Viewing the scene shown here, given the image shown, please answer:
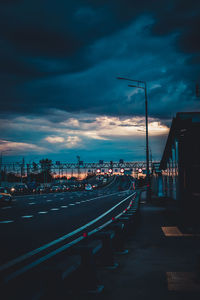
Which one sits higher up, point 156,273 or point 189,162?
point 189,162

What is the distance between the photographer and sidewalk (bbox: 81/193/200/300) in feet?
19.1

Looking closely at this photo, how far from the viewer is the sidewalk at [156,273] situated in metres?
5.82

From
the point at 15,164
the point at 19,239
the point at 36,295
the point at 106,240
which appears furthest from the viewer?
the point at 15,164

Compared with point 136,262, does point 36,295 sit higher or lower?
higher

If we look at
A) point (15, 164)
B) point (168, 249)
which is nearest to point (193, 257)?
point (168, 249)

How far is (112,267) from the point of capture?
762 cm

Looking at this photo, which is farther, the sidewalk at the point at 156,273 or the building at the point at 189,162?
the building at the point at 189,162

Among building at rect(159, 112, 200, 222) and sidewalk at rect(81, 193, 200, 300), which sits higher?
building at rect(159, 112, 200, 222)

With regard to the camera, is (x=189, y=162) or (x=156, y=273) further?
(x=189, y=162)

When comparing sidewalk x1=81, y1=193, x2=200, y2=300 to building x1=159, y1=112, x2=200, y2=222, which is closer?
sidewalk x1=81, y1=193, x2=200, y2=300

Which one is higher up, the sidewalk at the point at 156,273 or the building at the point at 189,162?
the building at the point at 189,162

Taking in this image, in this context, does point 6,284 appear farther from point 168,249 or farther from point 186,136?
point 186,136

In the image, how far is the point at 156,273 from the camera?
7.24 meters

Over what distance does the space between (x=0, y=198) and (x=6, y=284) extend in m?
30.1
